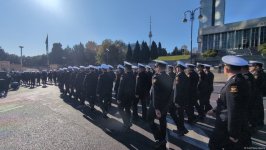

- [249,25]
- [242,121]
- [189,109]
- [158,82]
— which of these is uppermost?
[249,25]

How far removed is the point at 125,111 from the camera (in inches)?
288

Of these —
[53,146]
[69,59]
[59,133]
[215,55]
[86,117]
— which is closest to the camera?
[53,146]

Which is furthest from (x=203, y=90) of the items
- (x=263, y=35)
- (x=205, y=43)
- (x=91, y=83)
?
(x=205, y=43)

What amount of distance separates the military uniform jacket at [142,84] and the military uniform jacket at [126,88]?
0.49 metres

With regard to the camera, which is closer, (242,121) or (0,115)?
(242,121)

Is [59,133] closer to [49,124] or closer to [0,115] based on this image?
[49,124]

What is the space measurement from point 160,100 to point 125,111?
7.71 ft

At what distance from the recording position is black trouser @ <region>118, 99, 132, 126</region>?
23.6 feet

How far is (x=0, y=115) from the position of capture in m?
9.50

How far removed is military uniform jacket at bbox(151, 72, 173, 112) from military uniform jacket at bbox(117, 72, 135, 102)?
2202mm

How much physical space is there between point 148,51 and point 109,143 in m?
72.0

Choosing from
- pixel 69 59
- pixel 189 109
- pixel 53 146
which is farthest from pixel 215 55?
pixel 69 59

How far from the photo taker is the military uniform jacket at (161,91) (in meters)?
5.18

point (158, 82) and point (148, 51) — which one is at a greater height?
point (148, 51)
